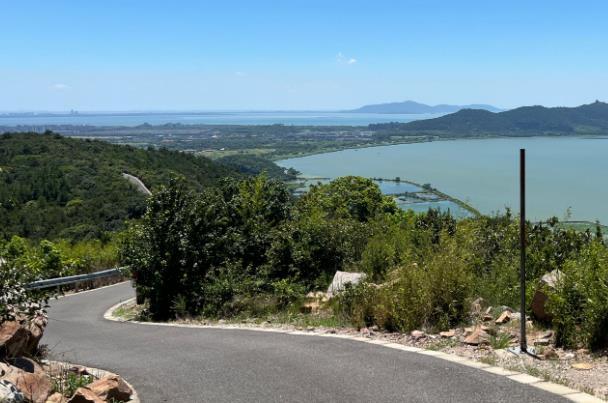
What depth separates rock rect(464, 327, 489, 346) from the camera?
25.0 ft

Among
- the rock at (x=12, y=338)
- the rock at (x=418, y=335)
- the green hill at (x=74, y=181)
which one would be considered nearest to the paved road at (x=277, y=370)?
the rock at (x=418, y=335)

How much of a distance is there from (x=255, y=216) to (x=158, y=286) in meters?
3.80

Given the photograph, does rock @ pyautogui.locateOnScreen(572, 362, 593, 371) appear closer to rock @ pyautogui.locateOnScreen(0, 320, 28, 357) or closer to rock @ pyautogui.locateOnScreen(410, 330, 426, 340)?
rock @ pyautogui.locateOnScreen(410, 330, 426, 340)

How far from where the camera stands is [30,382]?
5758 millimetres

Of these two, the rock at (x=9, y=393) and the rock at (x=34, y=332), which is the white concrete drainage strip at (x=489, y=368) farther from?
the rock at (x=9, y=393)

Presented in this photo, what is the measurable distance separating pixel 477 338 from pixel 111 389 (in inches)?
176

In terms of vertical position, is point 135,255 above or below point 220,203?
below

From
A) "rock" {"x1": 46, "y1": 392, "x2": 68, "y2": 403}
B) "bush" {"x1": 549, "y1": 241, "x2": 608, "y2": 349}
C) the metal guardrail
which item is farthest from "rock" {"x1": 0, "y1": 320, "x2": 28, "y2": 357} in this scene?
the metal guardrail

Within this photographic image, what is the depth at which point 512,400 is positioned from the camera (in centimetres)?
559

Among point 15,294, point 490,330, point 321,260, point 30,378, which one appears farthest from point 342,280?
point 30,378

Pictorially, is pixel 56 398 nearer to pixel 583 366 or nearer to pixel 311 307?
pixel 583 366

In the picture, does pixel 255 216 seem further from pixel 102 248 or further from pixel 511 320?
pixel 102 248

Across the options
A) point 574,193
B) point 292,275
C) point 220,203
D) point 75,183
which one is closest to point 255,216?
point 220,203

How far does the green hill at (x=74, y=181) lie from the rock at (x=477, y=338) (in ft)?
90.3
